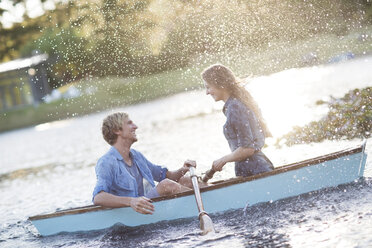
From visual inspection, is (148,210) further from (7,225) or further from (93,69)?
(93,69)

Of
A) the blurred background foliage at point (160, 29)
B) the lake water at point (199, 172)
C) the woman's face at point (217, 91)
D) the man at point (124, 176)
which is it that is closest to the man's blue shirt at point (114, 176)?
the man at point (124, 176)

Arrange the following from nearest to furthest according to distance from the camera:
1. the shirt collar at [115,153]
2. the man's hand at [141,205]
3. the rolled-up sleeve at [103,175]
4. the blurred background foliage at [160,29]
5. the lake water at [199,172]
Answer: the lake water at [199,172] → the man's hand at [141,205] → the rolled-up sleeve at [103,175] → the shirt collar at [115,153] → the blurred background foliage at [160,29]

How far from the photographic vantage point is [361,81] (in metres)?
20.6

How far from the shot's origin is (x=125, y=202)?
6609mm

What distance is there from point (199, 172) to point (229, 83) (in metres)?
4.71

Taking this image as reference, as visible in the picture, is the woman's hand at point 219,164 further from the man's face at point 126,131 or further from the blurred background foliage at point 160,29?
the blurred background foliage at point 160,29

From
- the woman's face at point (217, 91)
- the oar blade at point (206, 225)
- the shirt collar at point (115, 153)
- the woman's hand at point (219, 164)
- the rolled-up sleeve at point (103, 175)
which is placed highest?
the woman's face at point (217, 91)

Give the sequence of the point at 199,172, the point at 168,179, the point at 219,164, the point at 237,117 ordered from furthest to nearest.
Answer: the point at 199,172 → the point at 168,179 → the point at 219,164 → the point at 237,117

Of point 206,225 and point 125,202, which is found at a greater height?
point 125,202

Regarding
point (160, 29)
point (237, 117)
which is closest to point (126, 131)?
point (237, 117)

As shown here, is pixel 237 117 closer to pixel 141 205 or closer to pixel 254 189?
pixel 254 189

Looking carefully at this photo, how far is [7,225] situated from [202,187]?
446 centimetres

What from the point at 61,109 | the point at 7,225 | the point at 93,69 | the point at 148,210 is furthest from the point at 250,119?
the point at 93,69

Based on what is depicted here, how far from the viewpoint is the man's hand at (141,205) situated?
648 centimetres
